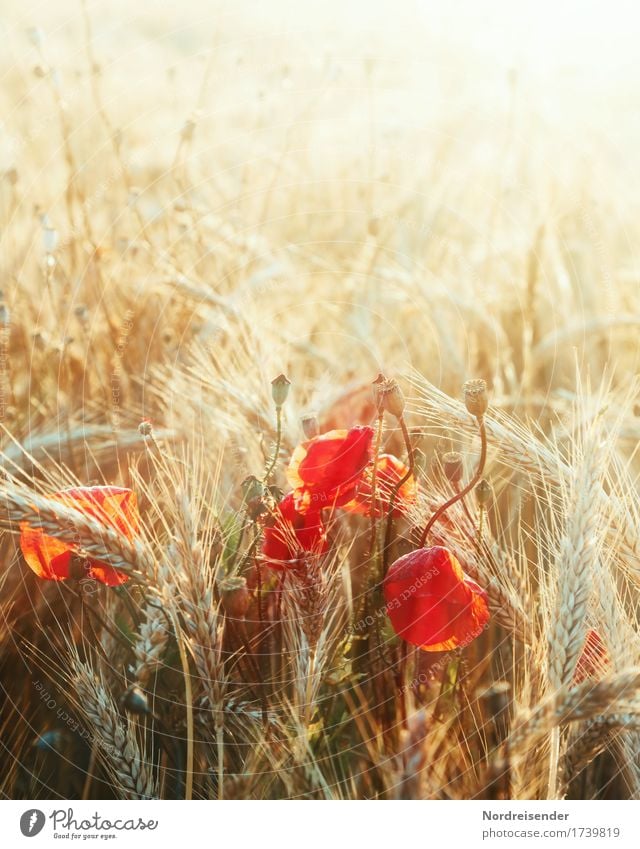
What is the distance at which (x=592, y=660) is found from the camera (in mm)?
574

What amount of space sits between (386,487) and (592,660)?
0.22m

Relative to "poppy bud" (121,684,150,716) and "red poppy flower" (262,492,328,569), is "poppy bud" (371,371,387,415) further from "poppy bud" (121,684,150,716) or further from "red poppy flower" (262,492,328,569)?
"poppy bud" (121,684,150,716)

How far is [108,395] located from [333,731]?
0.40 meters

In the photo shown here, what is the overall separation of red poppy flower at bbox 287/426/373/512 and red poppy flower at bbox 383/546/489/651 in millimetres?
65

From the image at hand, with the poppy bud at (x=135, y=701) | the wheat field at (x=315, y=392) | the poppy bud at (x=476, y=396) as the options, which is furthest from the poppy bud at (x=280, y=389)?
the poppy bud at (x=135, y=701)

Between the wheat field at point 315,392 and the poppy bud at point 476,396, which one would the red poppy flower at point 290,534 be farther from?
the poppy bud at point 476,396

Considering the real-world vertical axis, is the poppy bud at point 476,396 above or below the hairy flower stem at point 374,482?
above

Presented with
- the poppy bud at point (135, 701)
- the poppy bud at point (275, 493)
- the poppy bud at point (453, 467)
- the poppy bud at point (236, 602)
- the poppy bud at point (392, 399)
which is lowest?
the poppy bud at point (135, 701)

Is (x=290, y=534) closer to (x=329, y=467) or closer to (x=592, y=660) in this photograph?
(x=329, y=467)

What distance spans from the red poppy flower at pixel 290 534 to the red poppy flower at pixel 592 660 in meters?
0.23

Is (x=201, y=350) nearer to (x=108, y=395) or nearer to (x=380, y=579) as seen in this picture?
(x=108, y=395)

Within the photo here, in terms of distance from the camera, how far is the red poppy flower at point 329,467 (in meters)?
0.49

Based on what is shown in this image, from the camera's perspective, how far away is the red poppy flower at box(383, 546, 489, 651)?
48 cm

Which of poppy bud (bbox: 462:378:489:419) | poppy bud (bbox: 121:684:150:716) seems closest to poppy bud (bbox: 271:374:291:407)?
poppy bud (bbox: 462:378:489:419)
